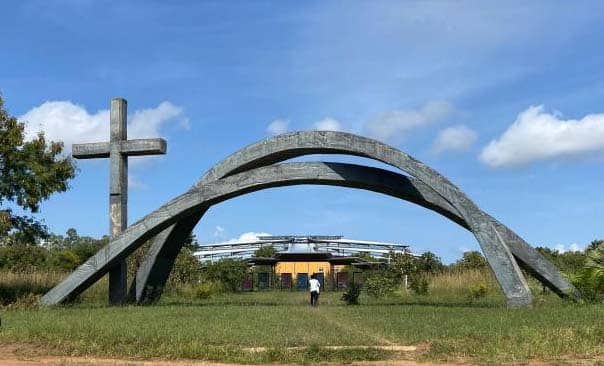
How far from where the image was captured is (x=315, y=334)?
12.1m

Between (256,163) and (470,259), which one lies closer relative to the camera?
(256,163)

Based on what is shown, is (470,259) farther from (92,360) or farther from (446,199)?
(92,360)

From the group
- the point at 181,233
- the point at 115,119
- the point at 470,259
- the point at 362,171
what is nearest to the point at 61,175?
the point at 115,119

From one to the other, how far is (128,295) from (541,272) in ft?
38.4

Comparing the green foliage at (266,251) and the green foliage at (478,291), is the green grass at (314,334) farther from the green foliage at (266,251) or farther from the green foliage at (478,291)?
the green foliage at (266,251)

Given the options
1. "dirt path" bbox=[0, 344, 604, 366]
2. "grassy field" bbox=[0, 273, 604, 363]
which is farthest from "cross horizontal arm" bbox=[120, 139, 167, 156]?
"dirt path" bbox=[0, 344, 604, 366]

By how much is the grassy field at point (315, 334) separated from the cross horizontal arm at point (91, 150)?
590cm

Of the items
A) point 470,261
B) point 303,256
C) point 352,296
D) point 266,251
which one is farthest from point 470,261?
point 352,296

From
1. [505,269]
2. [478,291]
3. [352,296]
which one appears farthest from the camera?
[478,291]

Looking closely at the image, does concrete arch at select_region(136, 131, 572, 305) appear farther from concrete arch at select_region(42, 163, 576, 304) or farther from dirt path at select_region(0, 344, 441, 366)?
dirt path at select_region(0, 344, 441, 366)

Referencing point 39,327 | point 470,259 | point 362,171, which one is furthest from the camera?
point 470,259

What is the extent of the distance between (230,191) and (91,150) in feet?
15.5

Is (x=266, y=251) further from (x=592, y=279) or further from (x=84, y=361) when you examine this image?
(x=84, y=361)

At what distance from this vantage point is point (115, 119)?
20.9 meters
